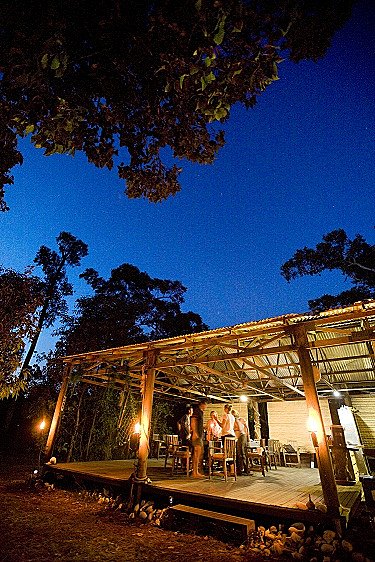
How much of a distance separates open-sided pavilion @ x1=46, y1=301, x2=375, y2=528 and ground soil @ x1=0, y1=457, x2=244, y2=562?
4.85ft

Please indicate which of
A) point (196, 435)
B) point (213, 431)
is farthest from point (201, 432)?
point (213, 431)

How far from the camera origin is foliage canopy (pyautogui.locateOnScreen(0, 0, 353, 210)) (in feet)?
12.0

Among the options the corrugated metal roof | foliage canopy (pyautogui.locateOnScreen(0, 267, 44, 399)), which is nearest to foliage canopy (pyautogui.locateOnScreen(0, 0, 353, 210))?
foliage canopy (pyautogui.locateOnScreen(0, 267, 44, 399))

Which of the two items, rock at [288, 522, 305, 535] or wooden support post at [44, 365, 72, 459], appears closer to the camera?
rock at [288, 522, 305, 535]

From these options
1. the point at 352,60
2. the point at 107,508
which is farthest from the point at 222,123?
the point at 107,508

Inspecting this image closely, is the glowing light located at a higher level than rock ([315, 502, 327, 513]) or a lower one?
higher

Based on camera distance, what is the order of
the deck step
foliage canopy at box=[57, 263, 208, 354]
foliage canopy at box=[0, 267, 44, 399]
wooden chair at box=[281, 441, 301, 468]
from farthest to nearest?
foliage canopy at box=[57, 263, 208, 354] < wooden chair at box=[281, 441, 301, 468] < foliage canopy at box=[0, 267, 44, 399] < the deck step

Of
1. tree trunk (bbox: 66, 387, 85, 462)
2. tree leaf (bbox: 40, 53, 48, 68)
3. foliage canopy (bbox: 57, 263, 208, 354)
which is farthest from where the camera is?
foliage canopy (bbox: 57, 263, 208, 354)

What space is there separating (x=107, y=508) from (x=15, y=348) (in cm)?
428

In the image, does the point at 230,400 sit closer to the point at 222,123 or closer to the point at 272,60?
the point at 222,123

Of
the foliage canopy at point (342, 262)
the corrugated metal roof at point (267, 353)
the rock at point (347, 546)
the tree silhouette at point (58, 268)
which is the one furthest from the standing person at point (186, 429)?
the tree silhouette at point (58, 268)

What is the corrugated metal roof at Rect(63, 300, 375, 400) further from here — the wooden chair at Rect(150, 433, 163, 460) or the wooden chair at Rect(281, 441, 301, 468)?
the wooden chair at Rect(150, 433, 163, 460)

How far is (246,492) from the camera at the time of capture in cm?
644

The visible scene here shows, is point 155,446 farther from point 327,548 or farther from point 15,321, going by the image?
point 327,548
